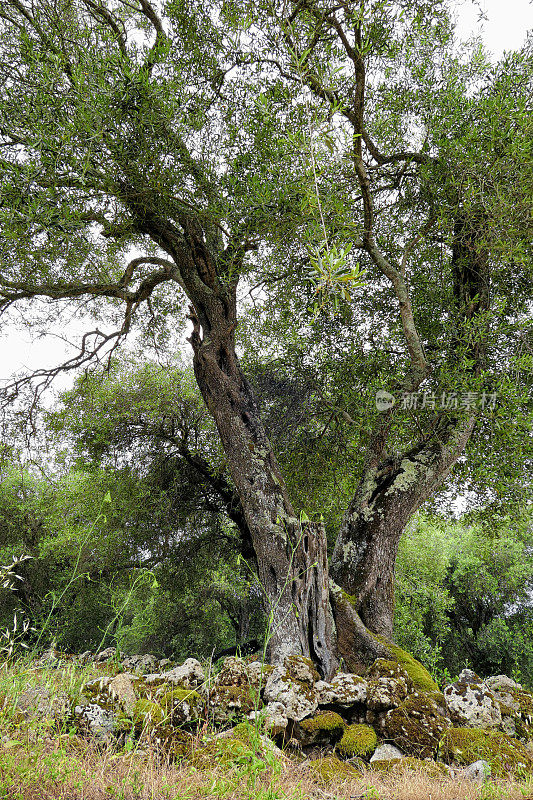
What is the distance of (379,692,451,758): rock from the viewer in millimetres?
3258

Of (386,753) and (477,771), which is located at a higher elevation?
(477,771)

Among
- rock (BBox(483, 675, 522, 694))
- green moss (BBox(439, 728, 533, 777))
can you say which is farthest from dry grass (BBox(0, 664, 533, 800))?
rock (BBox(483, 675, 522, 694))

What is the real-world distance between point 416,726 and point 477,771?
0.60 m

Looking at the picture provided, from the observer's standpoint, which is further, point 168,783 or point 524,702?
point 524,702

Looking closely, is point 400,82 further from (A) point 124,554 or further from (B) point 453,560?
(B) point 453,560

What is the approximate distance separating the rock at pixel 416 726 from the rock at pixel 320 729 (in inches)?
14.5

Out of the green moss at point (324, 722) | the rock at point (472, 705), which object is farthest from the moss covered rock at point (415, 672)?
the green moss at point (324, 722)

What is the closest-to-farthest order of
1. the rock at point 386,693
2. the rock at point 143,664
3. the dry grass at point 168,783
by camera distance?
the dry grass at point 168,783 → the rock at point 386,693 → the rock at point 143,664

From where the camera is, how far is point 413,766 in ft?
9.41

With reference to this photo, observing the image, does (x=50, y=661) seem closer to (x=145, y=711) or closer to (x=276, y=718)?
(x=145, y=711)

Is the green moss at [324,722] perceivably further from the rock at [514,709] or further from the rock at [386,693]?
the rock at [514,709]

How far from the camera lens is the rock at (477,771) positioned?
273cm

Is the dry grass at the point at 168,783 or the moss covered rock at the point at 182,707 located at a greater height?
the dry grass at the point at 168,783

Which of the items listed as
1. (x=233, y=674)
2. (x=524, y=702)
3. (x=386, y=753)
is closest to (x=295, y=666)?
(x=233, y=674)
